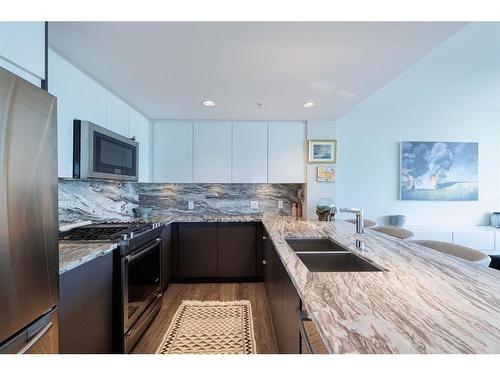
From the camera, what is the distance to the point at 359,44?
4.59ft

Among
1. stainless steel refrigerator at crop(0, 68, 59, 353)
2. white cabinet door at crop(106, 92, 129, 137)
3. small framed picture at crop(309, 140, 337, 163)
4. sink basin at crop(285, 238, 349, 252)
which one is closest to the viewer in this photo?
stainless steel refrigerator at crop(0, 68, 59, 353)

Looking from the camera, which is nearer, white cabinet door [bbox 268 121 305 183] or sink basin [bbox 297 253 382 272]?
sink basin [bbox 297 253 382 272]

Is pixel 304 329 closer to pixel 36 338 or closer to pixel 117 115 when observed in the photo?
pixel 36 338

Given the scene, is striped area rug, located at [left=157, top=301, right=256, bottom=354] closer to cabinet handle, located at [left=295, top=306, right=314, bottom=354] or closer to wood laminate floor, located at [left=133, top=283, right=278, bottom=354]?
wood laminate floor, located at [left=133, top=283, right=278, bottom=354]

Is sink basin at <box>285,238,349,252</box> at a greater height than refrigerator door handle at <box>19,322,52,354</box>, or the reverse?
sink basin at <box>285,238,349,252</box>

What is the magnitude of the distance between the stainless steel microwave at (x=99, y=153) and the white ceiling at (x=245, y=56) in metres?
0.45

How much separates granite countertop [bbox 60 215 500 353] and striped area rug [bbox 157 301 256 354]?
3.19 ft

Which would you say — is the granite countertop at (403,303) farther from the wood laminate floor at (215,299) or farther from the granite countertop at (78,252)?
the wood laminate floor at (215,299)

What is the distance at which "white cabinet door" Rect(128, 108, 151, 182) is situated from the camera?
2.68 meters

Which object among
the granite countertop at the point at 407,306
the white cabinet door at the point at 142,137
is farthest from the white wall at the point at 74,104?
the granite countertop at the point at 407,306

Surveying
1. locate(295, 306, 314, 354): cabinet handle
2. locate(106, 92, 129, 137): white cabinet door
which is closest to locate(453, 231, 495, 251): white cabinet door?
locate(295, 306, 314, 354): cabinet handle
